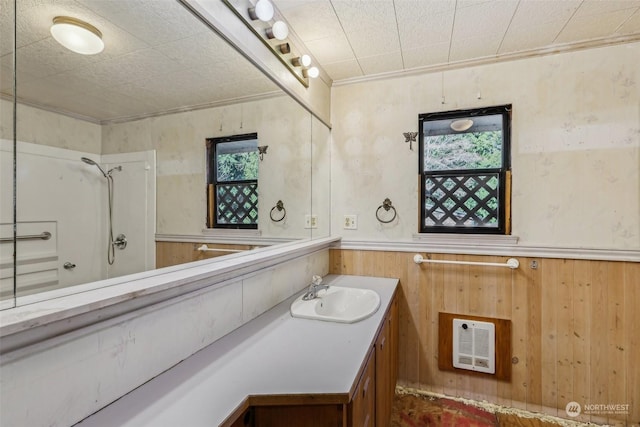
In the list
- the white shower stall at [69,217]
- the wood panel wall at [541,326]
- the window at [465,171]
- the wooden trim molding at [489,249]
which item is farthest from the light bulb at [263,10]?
the wood panel wall at [541,326]

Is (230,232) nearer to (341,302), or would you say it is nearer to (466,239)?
(341,302)

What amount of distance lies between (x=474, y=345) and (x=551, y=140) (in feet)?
4.74

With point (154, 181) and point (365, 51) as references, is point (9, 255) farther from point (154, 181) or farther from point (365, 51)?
point (365, 51)

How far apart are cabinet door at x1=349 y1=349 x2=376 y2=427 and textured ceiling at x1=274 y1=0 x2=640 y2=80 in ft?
5.52

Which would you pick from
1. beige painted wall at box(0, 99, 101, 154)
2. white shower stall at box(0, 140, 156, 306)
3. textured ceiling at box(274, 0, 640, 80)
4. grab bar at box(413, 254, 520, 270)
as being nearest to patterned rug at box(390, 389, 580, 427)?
grab bar at box(413, 254, 520, 270)

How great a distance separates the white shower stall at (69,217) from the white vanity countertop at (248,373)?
0.36 metres

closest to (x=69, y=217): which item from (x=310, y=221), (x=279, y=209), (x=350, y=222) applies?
(x=279, y=209)

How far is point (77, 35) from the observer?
2.45 ft

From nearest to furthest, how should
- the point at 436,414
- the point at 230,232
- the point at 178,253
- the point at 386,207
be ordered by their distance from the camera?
the point at 178,253
the point at 230,232
the point at 436,414
the point at 386,207

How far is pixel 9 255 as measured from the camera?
0.63m

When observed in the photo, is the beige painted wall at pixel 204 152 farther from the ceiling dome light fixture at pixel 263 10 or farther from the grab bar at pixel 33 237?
the ceiling dome light fixture at pixel 263 10

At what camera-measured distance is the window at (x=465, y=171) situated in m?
1.98

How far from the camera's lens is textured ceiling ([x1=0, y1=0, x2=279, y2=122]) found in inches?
25.8

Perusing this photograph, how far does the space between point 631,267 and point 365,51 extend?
2.10m
